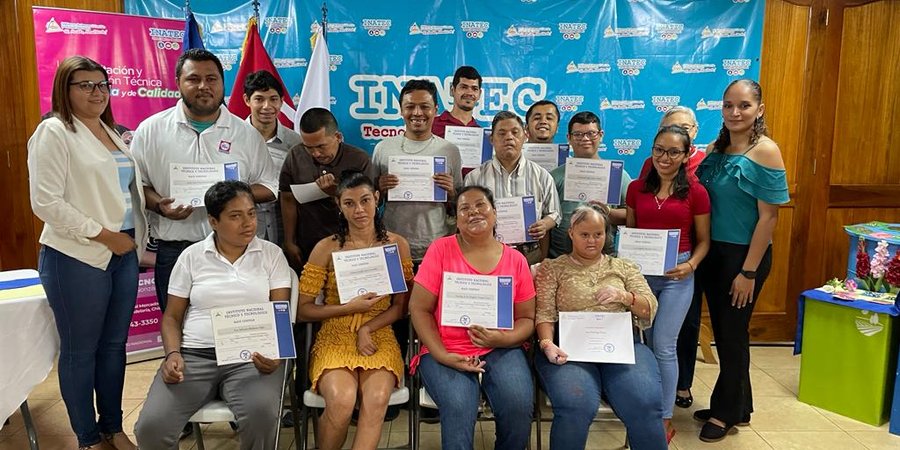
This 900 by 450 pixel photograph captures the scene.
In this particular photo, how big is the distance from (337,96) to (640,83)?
90.9 inches

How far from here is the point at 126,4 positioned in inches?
173

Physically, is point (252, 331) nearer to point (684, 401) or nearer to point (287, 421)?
point (287, 421)

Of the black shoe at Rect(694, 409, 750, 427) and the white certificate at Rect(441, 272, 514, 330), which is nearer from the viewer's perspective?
the white certificate at Rect(441, 272, 514, 330)

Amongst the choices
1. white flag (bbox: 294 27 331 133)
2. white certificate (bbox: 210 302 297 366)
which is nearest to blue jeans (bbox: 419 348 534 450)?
white certificate (bbox: 210 302 297 366)

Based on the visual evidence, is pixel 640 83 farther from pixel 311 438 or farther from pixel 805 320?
pixel 311 438

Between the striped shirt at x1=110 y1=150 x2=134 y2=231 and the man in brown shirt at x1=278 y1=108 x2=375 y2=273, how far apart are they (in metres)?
0.69

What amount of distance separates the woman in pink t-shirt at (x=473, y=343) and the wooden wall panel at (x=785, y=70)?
3058 millimetres

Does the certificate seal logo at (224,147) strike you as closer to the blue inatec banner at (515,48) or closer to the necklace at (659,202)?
the blue inatec banner at (515,48)

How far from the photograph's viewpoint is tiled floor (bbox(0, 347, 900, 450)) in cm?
310

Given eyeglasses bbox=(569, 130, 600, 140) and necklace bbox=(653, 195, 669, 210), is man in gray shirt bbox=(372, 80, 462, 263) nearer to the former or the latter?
eyeglasses bbox=(569, 130, 600, 140)

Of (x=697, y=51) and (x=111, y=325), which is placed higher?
(x=697, y=51)

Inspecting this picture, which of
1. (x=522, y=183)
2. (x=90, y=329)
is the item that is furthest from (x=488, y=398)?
(x=90, y=329)

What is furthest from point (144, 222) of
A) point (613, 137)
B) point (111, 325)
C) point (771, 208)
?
point (613, 137)

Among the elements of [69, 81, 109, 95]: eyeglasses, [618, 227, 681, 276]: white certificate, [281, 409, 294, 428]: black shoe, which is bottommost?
[281, 409, 294, 428]: black shoe
